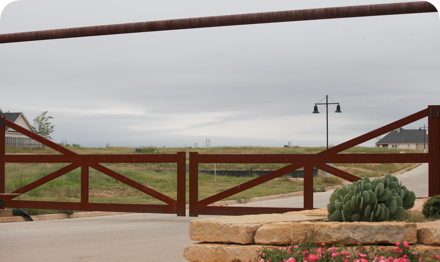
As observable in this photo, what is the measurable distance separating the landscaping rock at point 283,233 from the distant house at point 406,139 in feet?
342

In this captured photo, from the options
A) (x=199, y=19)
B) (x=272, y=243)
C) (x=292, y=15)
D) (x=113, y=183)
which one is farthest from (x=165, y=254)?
(x=113, y=183)

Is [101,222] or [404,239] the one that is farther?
[101,222]

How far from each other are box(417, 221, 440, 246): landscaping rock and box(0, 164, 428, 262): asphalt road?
3.30 meters

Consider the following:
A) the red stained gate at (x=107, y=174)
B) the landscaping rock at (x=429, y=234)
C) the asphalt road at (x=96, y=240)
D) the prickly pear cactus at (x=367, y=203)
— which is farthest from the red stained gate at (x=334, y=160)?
the landscaping rock at (x=429, y=234)

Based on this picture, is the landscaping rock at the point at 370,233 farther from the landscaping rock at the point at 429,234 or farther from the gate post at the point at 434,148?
the gate post at the point at 434,148

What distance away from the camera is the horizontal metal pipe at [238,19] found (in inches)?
216

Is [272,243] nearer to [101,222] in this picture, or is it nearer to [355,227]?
[355,227]

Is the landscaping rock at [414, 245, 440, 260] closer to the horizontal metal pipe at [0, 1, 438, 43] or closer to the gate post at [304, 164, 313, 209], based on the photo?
the horizontal metal pipe at [0, 1, 438, 43]

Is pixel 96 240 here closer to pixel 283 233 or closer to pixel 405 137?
pixel 283 233

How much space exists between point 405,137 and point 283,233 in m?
107

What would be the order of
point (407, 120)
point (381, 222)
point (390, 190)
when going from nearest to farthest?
point (381, 222), point (390, 190), point (407, 120)

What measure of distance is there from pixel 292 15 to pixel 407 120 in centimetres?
421

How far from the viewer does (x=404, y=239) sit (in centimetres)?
464

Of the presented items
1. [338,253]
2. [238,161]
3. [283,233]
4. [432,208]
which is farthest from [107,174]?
[432,208]
